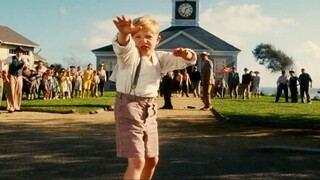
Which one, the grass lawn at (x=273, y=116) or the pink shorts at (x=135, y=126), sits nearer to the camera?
the pink shorts at (x=135, y=126)

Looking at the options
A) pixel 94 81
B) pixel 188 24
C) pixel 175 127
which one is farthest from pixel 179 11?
pixel 175 127

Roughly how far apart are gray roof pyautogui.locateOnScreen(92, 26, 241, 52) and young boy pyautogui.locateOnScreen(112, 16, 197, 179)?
4711 cm

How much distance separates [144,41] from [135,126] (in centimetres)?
72

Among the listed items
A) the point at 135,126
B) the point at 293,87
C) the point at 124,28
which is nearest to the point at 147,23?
the point at 124,28

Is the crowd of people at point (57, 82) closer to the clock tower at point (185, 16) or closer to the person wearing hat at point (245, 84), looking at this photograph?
the person wearing hat at point (245, 84)

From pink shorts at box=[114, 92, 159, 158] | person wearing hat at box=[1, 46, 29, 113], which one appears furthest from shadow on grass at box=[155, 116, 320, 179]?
person wearing hat at box=[1, 46, 29, 113]

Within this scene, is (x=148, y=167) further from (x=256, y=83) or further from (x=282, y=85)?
(x=256, y=83)

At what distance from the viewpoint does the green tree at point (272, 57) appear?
86.7 metres

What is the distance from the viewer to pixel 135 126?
13.2ft

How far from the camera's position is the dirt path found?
5742mm

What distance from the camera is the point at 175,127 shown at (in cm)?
1113

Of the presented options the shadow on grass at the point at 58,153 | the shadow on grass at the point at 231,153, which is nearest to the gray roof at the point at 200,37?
the shadow on grass at the point at 231,153

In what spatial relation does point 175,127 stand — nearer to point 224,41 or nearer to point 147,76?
point 147,76

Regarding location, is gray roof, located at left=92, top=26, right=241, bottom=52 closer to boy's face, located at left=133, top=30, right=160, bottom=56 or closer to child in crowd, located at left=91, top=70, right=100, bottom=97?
child in crowd, located at left=91, top=70, right=100, bottom=97
